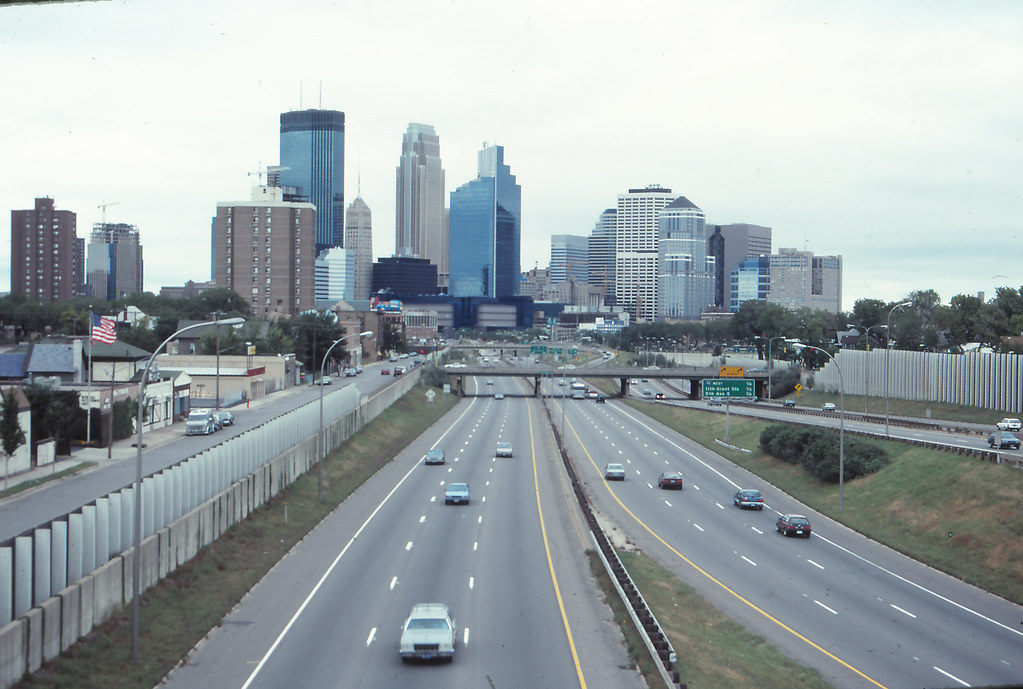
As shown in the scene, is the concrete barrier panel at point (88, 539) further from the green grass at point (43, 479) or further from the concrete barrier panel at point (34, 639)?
the green grass at point (43, 479)

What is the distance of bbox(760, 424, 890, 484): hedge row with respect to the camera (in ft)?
176

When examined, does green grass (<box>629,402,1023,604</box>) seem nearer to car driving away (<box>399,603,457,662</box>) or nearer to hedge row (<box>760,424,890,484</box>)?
hedge row (<box>760,424,890,484</box>)

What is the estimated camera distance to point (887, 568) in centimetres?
3603

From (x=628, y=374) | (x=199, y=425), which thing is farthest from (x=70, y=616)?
(x=628, y=374)

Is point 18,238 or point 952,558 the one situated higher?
point 18,238

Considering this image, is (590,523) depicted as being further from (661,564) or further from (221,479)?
(221,479)

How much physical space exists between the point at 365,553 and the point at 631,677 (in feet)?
55.3

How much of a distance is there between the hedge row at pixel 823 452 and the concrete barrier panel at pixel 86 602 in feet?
142

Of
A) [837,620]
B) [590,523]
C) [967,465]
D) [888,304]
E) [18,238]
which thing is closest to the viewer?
[837,620]

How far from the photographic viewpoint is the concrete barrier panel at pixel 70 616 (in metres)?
20.3

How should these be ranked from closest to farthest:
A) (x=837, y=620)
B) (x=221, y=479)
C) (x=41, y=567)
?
(x=41, y=567) < (x=837, y=620) < (x=221, y=479)

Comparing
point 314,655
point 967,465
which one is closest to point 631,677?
point 314,655

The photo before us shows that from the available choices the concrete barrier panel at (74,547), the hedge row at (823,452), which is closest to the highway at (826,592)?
the hedge row at (823,452)

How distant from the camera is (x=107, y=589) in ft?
75.9
